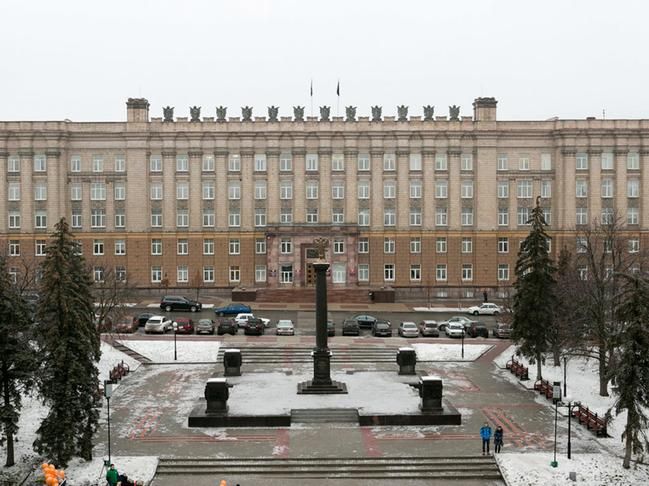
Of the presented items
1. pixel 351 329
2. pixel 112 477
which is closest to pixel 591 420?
pixel 112 477

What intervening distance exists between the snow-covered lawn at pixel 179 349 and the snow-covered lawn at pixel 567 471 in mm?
26103

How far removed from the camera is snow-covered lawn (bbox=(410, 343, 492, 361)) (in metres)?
54.4

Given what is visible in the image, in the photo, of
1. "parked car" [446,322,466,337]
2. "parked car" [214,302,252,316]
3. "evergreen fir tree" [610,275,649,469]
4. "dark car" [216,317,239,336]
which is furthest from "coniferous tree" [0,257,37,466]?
"parked car" [214,302,252,316]

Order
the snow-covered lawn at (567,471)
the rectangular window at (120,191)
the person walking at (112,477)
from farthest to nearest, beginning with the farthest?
the rectangular window at (120,191) < the snow-covered lawn at (567,471) < the person walking at (112,477)

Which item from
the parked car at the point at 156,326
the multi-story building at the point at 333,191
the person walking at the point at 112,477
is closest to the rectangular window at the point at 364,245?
the multi-story building at the point at 333,191

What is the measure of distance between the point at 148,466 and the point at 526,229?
61.2 metres

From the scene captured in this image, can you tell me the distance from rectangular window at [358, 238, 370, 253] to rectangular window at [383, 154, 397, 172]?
7.89 m

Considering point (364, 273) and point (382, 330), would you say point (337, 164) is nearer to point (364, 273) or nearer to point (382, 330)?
point (364, 273)

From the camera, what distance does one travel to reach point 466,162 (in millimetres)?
84812

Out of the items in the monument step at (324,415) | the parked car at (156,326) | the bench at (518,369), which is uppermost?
the parked car at (156,326)

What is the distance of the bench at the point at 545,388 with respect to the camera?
4300 cm

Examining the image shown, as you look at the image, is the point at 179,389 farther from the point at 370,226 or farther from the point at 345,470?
the point at 370,226

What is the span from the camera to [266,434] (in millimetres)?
35594

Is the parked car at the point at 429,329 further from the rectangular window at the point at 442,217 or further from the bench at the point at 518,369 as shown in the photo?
the rectangular window at the point at 442,217
